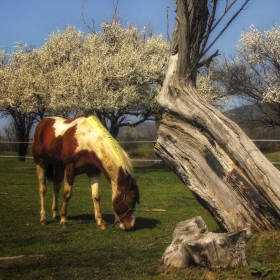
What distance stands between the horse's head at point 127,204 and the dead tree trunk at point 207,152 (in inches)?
67.2

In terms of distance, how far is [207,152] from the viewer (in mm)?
5945

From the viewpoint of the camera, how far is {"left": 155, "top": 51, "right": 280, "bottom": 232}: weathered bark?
5.45 metres

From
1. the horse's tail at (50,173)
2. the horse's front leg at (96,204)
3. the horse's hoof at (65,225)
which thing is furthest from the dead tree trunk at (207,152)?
the horse's tail at (50,173)

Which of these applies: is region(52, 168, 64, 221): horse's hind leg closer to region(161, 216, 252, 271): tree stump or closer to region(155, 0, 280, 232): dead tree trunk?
region(155, 0, 280, 232): dead tree trunk

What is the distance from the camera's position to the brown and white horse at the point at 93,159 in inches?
310

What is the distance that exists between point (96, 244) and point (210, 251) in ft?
8.55

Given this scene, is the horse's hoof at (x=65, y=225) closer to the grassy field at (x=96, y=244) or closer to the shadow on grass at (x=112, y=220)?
the grassy field at (x=96, y=244)

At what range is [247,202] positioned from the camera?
5.55 meters

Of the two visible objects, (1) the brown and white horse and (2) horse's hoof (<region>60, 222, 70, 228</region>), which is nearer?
(1) the brown and white horse

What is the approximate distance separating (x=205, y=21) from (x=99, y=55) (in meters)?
19.9

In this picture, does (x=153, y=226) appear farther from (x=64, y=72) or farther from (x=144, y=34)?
(x=144, y=34)

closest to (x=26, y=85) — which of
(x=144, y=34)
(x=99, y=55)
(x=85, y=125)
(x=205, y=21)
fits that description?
(x=99, y=55)

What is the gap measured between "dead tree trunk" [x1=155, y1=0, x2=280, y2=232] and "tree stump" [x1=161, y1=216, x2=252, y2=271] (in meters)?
0.76

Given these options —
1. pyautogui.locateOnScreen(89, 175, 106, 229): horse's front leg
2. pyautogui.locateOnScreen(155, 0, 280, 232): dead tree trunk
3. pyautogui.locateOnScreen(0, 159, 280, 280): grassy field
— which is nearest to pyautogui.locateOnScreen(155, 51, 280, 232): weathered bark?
pyautogui.locateOnScreen(155, 0, 280, 232): dead tree trunk
